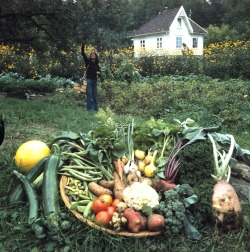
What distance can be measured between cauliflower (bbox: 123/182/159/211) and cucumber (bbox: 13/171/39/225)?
936 mm

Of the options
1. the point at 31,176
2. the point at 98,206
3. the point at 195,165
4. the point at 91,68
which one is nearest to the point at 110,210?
the point at 98,206

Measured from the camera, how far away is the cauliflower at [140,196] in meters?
3.36

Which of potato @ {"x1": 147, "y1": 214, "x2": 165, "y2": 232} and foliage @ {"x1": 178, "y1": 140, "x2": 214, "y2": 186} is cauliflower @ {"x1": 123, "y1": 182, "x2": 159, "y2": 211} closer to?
potato @ {"x1": 147, "y1": 214, "x2": 165, "y2": 232}

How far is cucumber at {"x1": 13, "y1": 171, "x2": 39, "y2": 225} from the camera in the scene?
347 cm

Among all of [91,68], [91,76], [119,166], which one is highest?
[91,68]

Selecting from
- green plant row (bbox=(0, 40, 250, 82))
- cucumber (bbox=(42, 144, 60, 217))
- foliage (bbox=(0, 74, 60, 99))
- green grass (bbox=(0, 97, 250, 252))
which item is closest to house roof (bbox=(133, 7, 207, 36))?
green plant row (bbox=(0, 40, 250, 82))

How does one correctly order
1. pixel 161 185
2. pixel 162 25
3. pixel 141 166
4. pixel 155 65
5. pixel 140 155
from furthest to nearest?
1. pixel 162 25
2. pixel 155 65
3. pixel 140 155
4. pixel 141 166
5. pixel 161 185

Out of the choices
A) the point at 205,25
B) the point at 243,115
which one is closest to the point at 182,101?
the point at 243,115

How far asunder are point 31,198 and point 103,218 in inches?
38.3

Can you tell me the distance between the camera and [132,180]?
12.5 ft

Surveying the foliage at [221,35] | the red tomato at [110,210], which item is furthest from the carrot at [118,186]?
the foliage at [221,35]

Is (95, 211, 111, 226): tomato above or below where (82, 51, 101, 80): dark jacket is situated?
below

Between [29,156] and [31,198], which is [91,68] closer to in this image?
[29,156]

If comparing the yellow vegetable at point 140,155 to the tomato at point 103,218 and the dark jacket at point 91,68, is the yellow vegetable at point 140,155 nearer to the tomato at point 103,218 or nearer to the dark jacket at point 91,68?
the tomato at point 103,218
